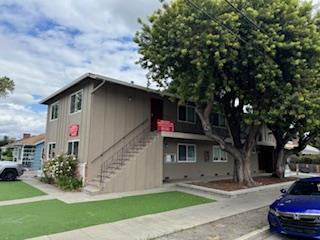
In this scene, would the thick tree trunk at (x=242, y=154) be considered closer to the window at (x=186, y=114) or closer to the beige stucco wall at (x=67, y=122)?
the window at (x=186, y=114)

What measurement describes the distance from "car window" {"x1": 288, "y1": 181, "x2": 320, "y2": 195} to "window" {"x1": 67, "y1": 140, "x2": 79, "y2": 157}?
11.1 meters

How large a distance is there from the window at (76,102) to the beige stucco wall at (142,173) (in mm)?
4579

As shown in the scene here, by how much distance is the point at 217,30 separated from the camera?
37.2 feet

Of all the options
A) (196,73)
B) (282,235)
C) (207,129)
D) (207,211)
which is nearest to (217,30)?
(196,73)

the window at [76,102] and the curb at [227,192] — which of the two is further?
the window at [76,102]

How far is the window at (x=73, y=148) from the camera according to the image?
15.9 m

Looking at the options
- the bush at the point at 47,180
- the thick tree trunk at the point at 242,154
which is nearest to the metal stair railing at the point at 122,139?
the bush at the point at 47,180

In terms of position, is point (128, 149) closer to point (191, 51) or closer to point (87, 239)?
point (191, 51)

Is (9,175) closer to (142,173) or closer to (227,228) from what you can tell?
(142,173)

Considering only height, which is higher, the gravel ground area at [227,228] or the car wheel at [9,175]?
the car wheel at [9,175]

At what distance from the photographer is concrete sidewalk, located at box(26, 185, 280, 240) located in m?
6.87

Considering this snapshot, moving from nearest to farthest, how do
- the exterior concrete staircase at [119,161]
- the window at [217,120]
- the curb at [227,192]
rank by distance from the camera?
the curb at [227,192] → the exterior concrete staircase at [119,161] → the window at [217,120]

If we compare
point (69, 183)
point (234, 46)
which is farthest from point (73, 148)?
point (234, 46)

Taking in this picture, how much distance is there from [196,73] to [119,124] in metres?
5.75
